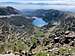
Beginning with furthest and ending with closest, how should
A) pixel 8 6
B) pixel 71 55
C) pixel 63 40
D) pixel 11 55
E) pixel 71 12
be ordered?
1. pixel 8 6
2. pixel 71 12
3. pixel 63 40
4. pixel 71 55
5. pixel 11 55

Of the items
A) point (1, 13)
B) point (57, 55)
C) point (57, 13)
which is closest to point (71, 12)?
Answer: point (57, 13)

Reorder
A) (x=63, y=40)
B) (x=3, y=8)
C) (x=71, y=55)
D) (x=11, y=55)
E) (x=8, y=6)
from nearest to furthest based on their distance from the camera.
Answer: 1. (x=11, y=55)
2. (x=71, y=55)
3. (x=63, y=40)
4. (x=3, y=8)
5. (x=8, y=6)

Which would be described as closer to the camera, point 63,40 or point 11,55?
point 11,55

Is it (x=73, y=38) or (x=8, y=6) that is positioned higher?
(x=73, y=38)

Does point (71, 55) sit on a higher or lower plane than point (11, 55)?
lower

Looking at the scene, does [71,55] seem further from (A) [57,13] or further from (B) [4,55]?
(A) [57,13]

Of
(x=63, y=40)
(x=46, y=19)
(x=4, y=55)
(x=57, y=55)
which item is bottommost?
(x=46, y=19)

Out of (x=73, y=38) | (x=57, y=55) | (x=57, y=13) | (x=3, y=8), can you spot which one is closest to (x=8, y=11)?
(x=3, y=8)

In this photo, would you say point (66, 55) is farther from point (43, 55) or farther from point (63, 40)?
point (63, 40)

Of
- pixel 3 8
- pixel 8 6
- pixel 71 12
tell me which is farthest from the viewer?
pixel 8 6
